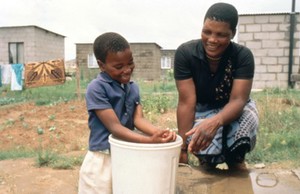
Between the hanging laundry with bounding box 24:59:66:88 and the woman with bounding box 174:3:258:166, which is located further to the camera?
the hanging laundry with bounding box 24:59:66:88

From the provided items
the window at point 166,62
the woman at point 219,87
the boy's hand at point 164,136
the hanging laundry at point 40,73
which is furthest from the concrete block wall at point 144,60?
the boy's hand at point 164,136

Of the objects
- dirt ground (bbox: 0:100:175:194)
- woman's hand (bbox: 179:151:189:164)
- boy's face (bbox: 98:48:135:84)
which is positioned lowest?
dirt ground (bbox: 0:100:175:194)

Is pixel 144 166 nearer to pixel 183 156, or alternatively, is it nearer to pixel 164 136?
pixel 164 136

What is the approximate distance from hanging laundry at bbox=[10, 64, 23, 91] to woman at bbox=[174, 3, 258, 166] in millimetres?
9250

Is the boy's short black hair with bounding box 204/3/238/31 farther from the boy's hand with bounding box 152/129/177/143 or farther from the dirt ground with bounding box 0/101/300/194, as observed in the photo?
the dirt ground with bounding box 0/101/300/194

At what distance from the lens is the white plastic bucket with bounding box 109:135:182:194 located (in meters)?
1.56

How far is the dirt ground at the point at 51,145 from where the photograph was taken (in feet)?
7.56

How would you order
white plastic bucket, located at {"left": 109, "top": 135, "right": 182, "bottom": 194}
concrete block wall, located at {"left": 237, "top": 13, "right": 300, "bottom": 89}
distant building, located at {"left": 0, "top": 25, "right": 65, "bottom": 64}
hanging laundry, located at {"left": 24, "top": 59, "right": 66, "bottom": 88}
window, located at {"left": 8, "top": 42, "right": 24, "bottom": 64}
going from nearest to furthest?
white plastic bucket, located at {"left": 109, "top": 135, "right": 182, "bottom": 194} < concrete block wall, located at {"left": 237, "top": 13, "right": 300, "bottom": 89} < hanging laundry, located at {"left": 24, "top": 59, "right": 66, "bottom": 88} < distant building, located at {"left": 0, "top": 25, "right": 65, "bottom": 64} < window, located at {"left": 8, "top": 42, "right": 24, "bottom": 64}

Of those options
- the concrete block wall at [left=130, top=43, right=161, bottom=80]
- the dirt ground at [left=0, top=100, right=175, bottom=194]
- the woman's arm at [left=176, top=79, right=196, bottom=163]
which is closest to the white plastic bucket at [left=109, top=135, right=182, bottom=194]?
the woman's arm at [left=176, top=79, right=196, bottom=163]

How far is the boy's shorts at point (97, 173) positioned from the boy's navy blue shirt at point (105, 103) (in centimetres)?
5

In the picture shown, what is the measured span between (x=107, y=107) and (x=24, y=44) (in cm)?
1778

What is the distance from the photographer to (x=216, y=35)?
215 cm

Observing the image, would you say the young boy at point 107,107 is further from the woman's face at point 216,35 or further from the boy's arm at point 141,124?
the woman's face at point 216,35

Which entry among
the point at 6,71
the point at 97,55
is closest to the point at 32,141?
the point at 97,55
